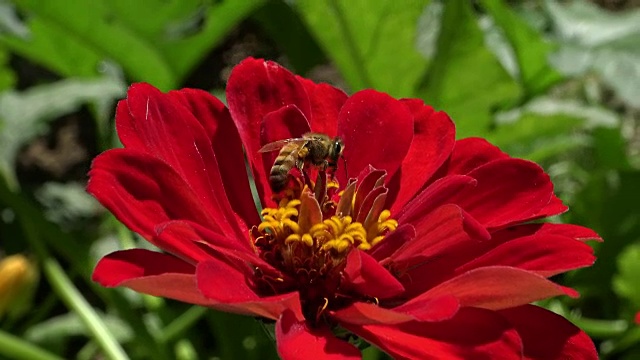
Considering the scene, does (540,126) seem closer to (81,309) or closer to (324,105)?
(324,105)

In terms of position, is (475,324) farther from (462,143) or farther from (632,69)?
(632,69)

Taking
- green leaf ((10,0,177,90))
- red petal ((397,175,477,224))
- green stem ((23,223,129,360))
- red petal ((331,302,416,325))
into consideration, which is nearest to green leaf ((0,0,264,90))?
green leaf ((10,0,177,90))

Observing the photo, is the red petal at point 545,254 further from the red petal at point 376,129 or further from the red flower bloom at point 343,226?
the red petal at point 376,129

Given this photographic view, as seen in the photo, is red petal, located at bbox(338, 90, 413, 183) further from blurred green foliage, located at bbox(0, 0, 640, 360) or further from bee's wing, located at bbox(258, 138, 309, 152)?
blurred green foliage, located at bbox(0, 0, 640, 360)

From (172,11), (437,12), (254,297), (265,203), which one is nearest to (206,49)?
(172,11)

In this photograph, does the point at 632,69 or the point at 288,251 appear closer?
the point at 288,251

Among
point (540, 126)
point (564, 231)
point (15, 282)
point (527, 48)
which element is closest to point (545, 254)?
point (564, 231)
